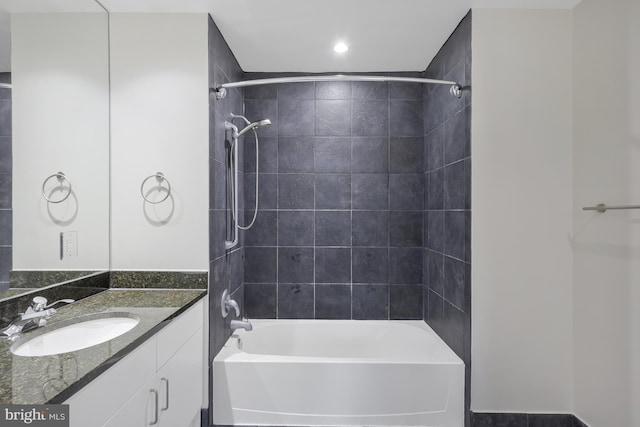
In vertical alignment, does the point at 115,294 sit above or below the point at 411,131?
below

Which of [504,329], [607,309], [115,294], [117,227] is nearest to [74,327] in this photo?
[115,294]

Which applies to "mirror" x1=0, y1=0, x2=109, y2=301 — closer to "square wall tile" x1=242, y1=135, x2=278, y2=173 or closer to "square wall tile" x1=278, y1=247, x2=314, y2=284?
"square wall tile" x1=242, y1=135, x2=278, y2=173

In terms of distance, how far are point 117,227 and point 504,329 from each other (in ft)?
7.49

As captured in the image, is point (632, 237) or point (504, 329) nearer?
point (632, 237)

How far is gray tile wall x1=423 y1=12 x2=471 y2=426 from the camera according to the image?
209 centimetres

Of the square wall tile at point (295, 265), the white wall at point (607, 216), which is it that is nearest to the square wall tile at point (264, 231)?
the square wall tile at point (295, 265)

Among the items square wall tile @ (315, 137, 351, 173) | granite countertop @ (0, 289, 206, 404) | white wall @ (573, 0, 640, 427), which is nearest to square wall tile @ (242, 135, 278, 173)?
square wall tile @ (315, 137, 351, 173)

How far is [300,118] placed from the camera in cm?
294

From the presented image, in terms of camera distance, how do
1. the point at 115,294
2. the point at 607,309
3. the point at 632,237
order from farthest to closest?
the point at 115,294 → the point at 607,309 → the point at 632,237

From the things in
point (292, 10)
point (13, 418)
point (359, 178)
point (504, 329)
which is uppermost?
point (292, 10)

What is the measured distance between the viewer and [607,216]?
5.96 feet

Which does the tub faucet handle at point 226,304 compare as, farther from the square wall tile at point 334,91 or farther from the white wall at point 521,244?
the square wall tile at point 334,91

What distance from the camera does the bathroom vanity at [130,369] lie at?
3.22 feet

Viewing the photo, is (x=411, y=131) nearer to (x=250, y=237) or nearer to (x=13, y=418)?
(x=250, y=237)
